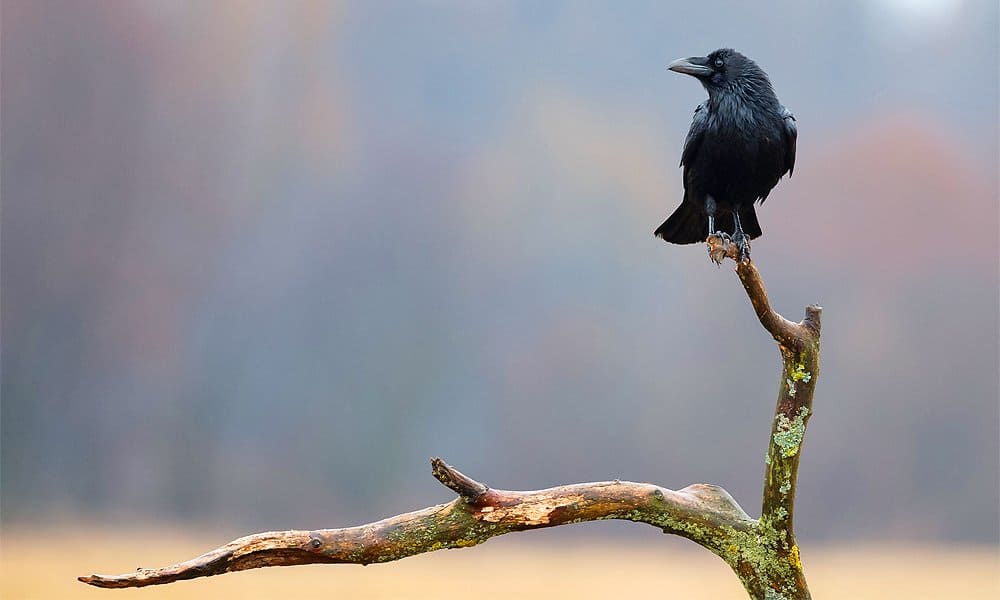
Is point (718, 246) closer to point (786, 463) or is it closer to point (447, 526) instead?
point (786, 463)

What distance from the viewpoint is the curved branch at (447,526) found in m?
2.28

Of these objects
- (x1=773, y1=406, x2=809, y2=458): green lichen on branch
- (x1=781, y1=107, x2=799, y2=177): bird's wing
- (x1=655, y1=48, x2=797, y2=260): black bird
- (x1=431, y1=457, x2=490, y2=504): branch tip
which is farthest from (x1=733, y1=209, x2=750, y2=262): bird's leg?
(x1=431, y1=457, x2=490, y2=504): branch tip

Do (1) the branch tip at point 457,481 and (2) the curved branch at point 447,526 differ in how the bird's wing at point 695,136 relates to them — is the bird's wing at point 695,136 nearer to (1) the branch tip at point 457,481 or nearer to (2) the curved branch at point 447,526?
(2) the curved branch at point 447,526

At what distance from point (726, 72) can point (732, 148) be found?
348mm

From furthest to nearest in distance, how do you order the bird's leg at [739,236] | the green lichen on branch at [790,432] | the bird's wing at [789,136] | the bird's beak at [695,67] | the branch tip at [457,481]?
the bird's beak at [695,67] < the bird's wing at [789,136] < the bird's leg at [739,236] < the green lichen on branch at [790,432] < the branch tip at [457,481]

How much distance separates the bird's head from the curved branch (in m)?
1.50

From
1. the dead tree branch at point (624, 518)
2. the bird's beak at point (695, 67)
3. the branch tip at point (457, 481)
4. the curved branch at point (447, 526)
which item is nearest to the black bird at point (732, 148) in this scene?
the bird's beak at point (695, 67)

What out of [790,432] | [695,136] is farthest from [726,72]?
[790,432]

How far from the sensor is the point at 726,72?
317cm

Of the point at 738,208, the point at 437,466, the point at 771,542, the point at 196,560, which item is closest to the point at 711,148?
the point at 738,208

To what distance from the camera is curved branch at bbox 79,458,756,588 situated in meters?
2.28

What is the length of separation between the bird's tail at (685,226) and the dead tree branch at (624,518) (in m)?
0.57

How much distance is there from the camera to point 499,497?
2383mm

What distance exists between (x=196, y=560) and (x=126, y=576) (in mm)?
191
